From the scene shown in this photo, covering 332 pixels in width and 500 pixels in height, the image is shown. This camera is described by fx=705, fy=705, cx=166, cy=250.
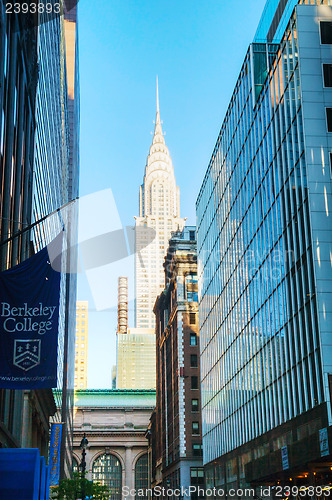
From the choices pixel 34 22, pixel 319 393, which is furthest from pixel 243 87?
pixel 319 393

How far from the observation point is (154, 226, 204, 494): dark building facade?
10006 centimetres

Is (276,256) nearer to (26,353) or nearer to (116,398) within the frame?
(26,353)

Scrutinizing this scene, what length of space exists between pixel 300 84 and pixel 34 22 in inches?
687

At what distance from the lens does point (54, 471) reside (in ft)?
163

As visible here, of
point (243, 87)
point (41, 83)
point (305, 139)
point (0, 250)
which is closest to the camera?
point (0, 250)

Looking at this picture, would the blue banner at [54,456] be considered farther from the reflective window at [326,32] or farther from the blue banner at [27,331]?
A: the reflective window at [326,32]

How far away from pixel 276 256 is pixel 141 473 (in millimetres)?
132304

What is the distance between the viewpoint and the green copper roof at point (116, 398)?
179 meters

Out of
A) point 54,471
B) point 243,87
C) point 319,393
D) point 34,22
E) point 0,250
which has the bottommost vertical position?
point 54,471

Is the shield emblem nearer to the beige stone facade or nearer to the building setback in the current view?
the building setback

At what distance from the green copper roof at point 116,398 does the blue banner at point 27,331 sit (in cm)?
16100

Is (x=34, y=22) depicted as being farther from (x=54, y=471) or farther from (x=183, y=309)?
(x=183, y=309)

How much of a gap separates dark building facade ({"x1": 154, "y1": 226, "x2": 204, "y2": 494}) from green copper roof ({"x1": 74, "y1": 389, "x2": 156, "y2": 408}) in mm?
51936

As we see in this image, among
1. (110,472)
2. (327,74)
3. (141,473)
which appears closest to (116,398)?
(110,472)
